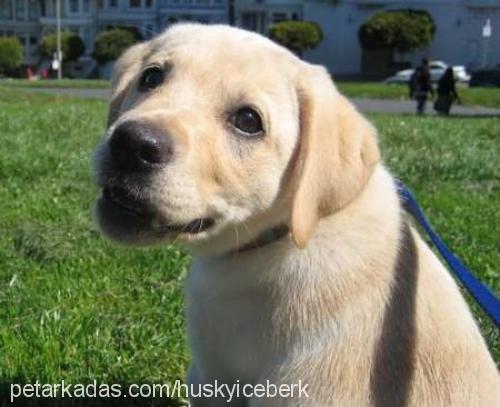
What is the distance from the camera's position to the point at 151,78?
3.09m

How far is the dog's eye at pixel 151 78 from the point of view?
120 inches

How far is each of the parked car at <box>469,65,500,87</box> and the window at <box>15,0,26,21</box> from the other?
42940mm

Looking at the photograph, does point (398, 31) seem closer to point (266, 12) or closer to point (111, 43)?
point (266, 12)

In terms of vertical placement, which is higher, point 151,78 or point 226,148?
point 151,78

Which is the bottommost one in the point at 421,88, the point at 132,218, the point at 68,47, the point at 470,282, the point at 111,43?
the point at 68,47

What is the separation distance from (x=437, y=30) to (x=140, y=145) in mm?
64564

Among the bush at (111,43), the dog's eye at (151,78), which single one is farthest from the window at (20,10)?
the dog's eye at (151,78)

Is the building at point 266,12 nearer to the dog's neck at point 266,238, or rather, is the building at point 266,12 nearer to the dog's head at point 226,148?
the dog's head at point 226,148

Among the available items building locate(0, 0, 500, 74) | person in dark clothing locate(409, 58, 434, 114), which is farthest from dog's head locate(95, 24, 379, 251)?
building locate(0, 0, 500, 74)

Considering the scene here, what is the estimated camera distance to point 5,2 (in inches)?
2953

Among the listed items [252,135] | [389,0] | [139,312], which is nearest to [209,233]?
[252,135]

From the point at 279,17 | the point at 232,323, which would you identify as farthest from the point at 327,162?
the point at 279,17

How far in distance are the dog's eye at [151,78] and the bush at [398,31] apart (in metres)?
58.2

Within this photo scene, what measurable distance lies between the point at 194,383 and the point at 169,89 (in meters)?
1.07
